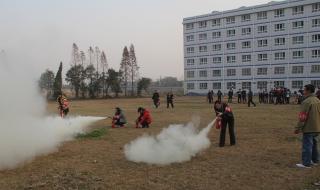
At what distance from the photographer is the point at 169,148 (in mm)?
13281

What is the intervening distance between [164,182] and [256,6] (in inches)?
3410

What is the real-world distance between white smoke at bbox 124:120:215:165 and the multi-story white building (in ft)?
237

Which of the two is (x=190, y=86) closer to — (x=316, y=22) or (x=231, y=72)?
(x=231, y=72)

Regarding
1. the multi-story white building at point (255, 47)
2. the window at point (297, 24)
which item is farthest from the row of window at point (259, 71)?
the window at point (297, 24)

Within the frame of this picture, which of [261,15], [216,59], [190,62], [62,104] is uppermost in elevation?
[261,15]

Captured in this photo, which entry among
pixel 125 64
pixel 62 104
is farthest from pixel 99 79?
pixel 62 104

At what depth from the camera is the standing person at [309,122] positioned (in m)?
11.3

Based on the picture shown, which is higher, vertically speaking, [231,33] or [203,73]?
[231,33]

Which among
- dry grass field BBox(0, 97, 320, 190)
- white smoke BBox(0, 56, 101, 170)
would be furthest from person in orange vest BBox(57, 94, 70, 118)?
white smoke BBox(0, 56, 101, 170)

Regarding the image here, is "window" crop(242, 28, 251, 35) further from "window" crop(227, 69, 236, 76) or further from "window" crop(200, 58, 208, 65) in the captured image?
"window" crop(200, 58, 208, 65)

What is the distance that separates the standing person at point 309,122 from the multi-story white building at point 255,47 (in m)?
73.7

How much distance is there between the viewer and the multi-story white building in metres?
82.7

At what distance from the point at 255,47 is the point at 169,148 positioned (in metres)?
81.9

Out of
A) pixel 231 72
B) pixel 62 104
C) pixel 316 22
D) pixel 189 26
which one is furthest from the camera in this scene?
pixel 189 26
